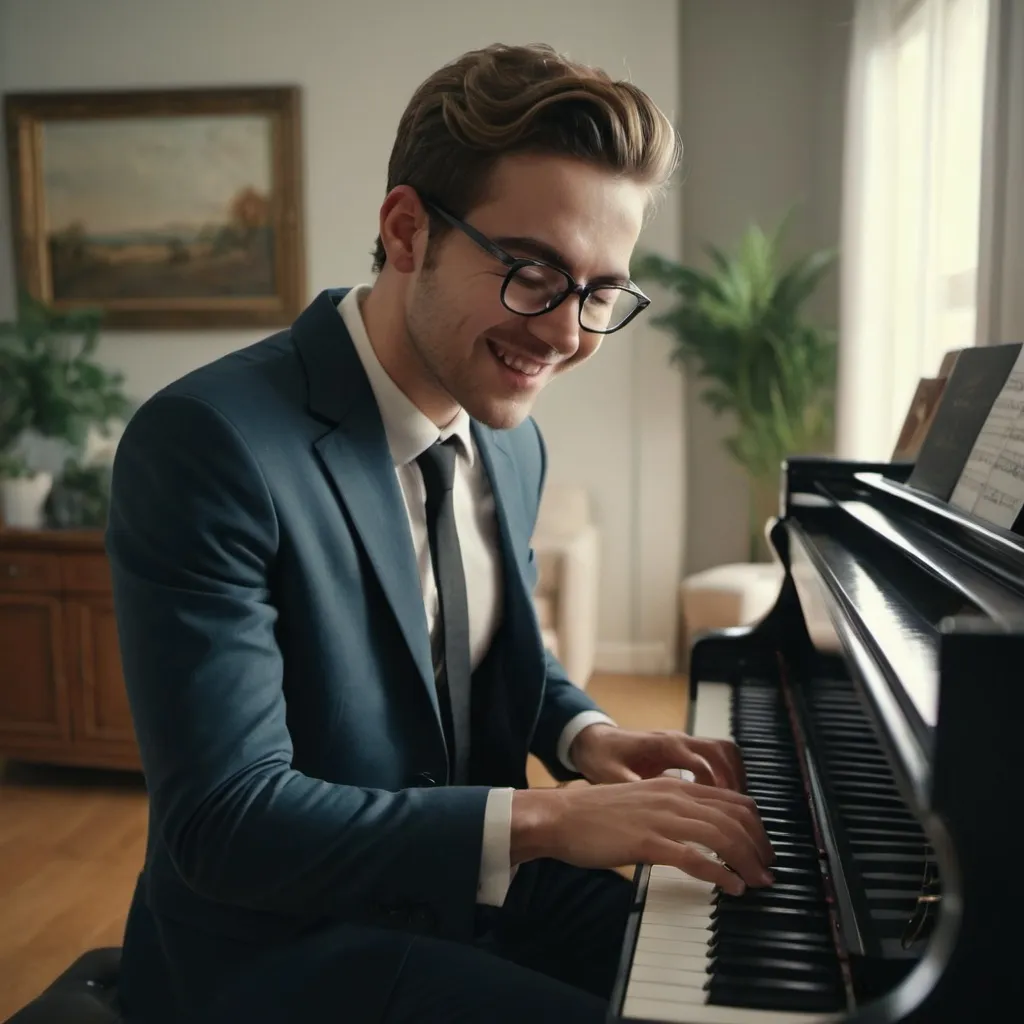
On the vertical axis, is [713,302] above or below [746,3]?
below

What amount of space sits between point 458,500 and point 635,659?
149 inches

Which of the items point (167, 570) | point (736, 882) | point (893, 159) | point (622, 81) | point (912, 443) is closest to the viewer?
point (736, 882)

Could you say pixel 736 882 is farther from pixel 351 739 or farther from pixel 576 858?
pixel 351 739

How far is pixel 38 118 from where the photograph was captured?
5270 mm

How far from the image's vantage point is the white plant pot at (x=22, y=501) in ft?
11.8

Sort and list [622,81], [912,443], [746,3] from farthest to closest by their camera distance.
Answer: [746,3] < [912,443] < [622,81]

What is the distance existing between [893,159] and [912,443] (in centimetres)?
259

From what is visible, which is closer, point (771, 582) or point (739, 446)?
point (771, 582)

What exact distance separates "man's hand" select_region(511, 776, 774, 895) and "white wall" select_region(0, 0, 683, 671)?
4093 mm

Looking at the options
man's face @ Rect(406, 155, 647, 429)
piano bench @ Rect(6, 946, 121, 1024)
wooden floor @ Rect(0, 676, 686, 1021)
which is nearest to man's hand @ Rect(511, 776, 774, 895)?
man's face @ Rect(406, 155, 647, 429)

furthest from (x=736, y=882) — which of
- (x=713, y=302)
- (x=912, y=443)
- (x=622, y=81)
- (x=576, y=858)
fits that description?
(x=713, y=302)

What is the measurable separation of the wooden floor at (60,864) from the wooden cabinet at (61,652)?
0.14m

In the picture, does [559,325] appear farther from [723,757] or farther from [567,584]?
[567,584]

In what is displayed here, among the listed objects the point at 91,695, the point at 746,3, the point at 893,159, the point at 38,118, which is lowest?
the point at 91,695
